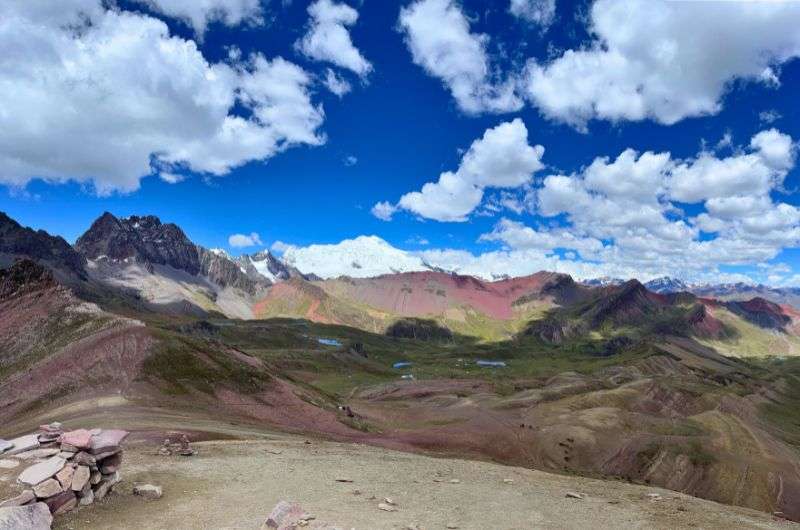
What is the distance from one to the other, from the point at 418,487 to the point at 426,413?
7762cm

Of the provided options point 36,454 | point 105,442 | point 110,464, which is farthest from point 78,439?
point 36,454

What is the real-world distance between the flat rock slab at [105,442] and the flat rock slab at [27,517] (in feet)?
13.1

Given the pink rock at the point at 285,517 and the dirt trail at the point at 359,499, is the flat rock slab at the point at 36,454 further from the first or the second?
the pink rock at the point at 285,517

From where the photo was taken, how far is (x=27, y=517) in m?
22.4

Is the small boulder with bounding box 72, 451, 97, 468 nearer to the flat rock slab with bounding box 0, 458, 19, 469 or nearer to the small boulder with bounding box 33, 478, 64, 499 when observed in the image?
the small boulder with bounding box 33, 478, 64, 499

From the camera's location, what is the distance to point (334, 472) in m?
40.5

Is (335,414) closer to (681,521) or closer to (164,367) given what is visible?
(164,367)

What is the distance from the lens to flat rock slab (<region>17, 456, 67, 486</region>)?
83.3ft

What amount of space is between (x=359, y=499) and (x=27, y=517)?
631 inches

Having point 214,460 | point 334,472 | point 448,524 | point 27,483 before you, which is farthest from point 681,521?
→ point 27,483

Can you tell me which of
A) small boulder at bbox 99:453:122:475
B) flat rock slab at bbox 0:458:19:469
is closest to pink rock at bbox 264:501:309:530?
small boulder at bbox 99:453:122:475

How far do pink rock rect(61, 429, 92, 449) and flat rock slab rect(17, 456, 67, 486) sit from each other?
84 centimetres

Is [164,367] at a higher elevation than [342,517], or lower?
higher

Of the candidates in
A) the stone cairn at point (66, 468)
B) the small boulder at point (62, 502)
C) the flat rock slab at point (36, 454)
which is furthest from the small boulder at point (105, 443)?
the small boulder at point (62, 502)
